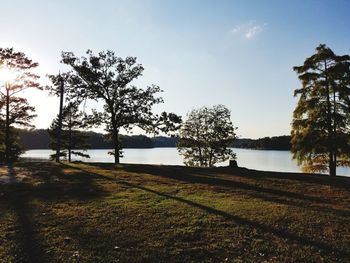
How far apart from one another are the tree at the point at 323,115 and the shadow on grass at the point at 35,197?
17.6 m

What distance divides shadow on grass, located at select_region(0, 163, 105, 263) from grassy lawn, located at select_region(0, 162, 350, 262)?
3cm

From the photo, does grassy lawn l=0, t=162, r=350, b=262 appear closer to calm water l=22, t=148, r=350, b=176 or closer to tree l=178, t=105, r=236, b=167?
tree l=178, t=105, r=236, b=167

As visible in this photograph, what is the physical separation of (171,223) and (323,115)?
20.9 meters

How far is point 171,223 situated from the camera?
9.86 metres

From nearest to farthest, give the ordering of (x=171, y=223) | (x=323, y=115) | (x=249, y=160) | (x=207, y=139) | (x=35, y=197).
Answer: (x=171, y=223) < (x=35, y=197) < (x=323, y=115) < (x=207, y=139) < (x=249, y=160)

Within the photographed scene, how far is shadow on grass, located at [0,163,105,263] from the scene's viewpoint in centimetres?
790

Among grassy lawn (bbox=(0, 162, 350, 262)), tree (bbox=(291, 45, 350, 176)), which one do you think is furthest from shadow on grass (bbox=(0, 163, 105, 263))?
tree (bbox=(291, 45, 350, 176))

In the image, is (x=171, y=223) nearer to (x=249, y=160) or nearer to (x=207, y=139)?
(x=207, y=139)

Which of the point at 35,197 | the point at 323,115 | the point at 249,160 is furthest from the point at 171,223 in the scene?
the point at 249,160

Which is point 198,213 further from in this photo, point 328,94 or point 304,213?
point 328,94

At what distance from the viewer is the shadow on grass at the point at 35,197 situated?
7.90m

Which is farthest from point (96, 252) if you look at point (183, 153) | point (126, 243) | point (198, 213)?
point (183, 153)

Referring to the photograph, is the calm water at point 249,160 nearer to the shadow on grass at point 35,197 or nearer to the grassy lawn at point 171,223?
the grassy lawn at point 171,223

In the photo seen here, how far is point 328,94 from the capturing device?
87.6ft
